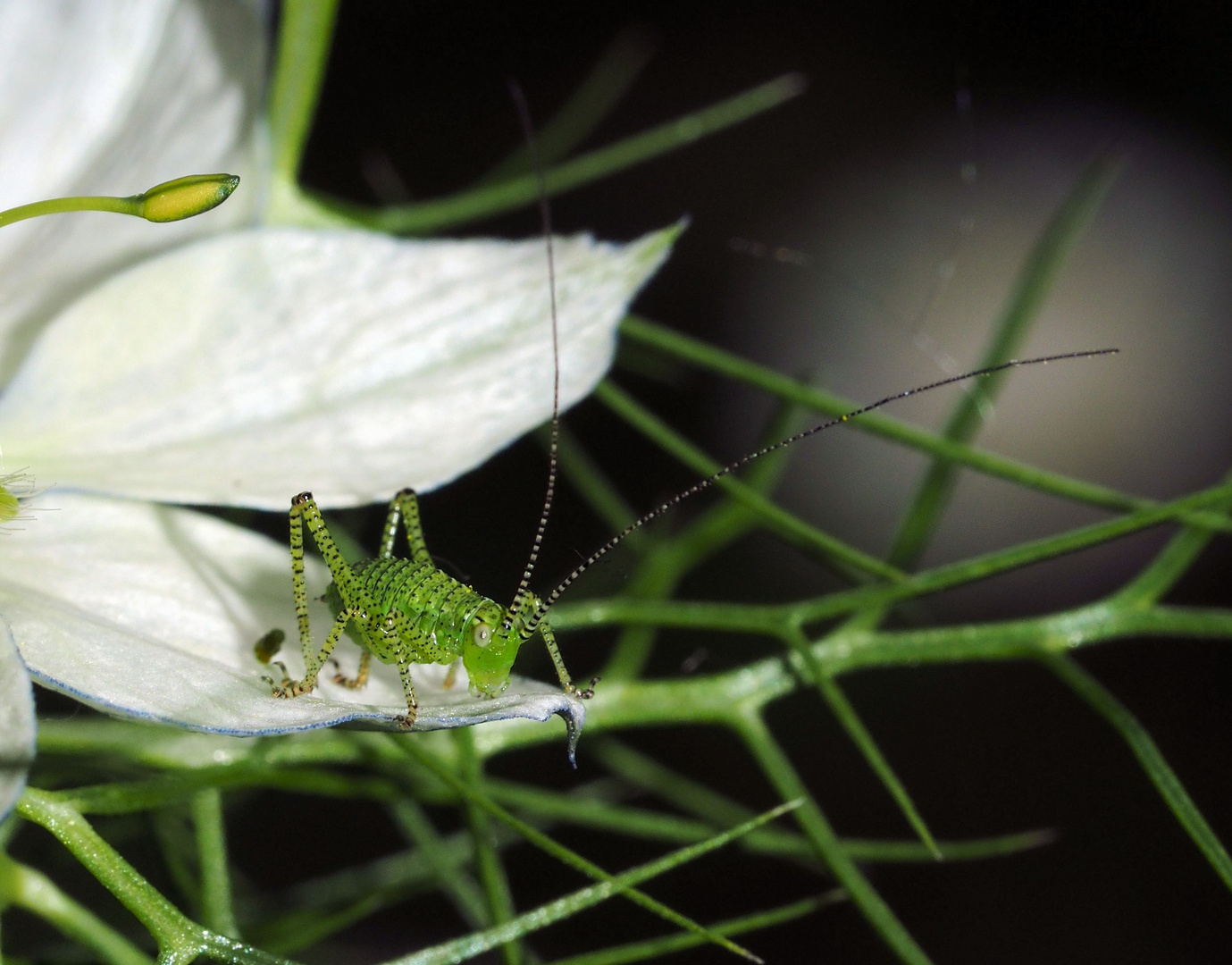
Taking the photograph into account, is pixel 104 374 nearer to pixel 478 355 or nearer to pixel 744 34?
pixel 478 355

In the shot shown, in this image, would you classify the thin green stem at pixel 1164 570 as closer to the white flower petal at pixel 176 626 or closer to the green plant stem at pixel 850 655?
the green plant stem at pixel 850 655

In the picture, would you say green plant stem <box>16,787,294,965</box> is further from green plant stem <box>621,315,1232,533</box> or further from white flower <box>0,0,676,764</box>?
green plant stem <box>621,315,1232,533</box>

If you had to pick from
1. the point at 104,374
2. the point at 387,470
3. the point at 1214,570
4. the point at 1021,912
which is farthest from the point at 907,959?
the point at 1214,570

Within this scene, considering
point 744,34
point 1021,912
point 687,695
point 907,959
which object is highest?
point 744,34

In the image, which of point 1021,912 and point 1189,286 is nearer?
point 1021,912

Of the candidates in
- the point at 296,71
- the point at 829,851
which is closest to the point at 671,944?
the point at 829,851

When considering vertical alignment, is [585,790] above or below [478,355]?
below

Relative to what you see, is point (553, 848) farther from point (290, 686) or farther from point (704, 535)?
point (704, 535)

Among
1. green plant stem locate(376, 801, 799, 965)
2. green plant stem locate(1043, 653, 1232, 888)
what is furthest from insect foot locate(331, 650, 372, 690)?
green plant stem locate(1043, 653, 1232, 888)
